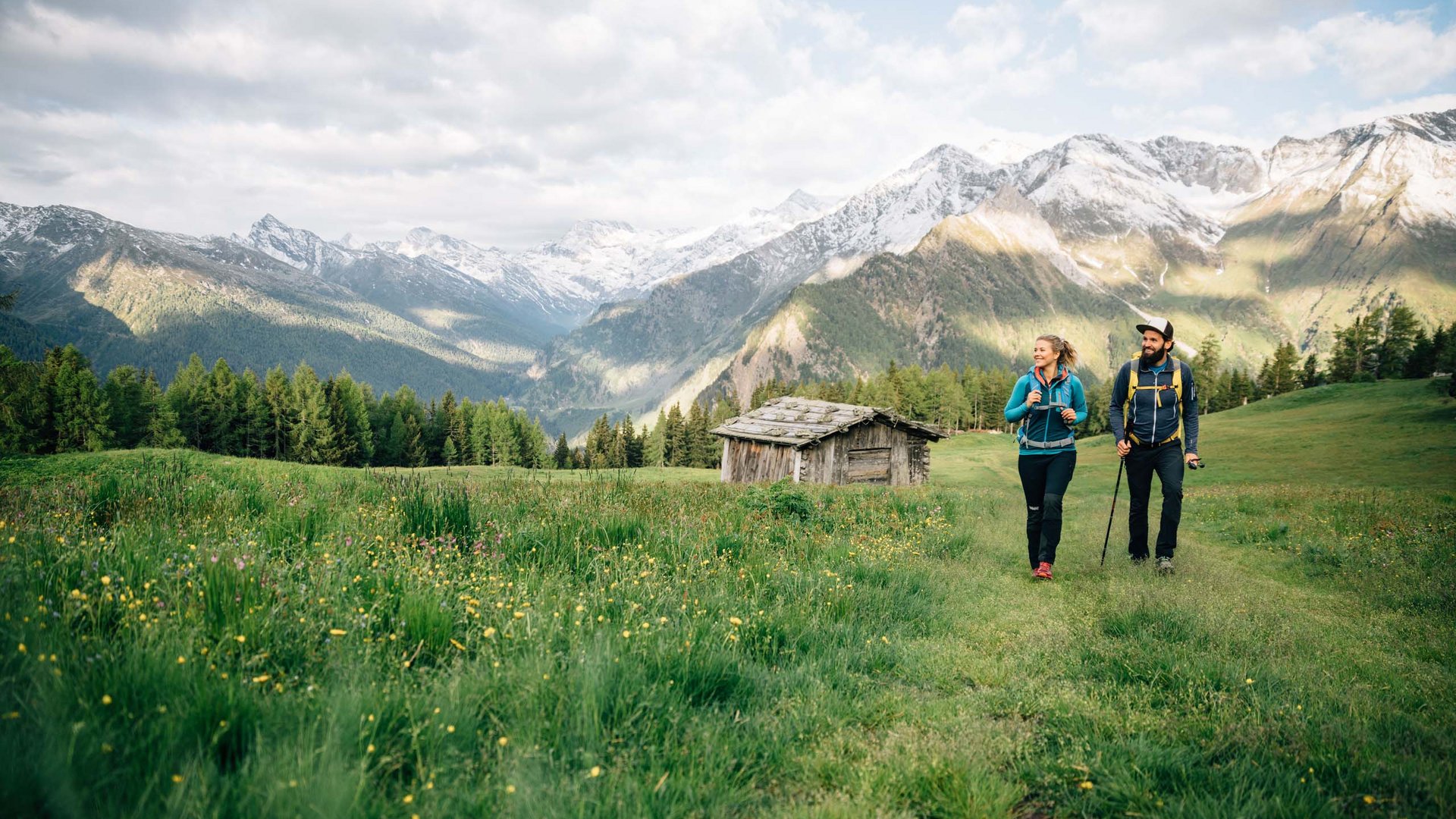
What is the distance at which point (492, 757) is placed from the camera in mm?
3090

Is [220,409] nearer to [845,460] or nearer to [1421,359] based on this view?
[845,460]

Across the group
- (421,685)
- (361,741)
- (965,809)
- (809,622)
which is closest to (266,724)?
(361,741)

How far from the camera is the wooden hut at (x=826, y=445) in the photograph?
3034 cm

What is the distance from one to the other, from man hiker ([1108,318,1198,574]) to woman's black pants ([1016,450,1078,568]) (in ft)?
2.84

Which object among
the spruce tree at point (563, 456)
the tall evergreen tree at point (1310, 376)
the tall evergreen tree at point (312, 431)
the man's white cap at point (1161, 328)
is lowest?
the spruce tree at point (563, 456)

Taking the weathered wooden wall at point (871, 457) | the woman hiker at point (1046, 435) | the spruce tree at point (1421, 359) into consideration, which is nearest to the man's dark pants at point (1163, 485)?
the woman hiker at point (1046, 435)

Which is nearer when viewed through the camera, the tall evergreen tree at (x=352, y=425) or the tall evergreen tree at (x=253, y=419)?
the tall evergreen tree at (x=253, y=419)

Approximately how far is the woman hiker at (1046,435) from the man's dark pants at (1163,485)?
0.93 meters

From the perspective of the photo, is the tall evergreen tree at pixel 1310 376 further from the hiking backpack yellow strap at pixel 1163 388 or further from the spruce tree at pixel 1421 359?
the hiking backpack yellow strap at pixel 1163 388

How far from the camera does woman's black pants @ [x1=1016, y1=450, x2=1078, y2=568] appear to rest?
858 cm

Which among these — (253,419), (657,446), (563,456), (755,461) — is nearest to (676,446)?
(657,446)

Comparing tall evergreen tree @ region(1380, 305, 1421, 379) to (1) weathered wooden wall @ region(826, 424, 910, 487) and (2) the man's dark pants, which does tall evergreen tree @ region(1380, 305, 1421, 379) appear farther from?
(2) the man's dark pants

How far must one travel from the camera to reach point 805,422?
105ft

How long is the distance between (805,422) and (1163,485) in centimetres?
2355
